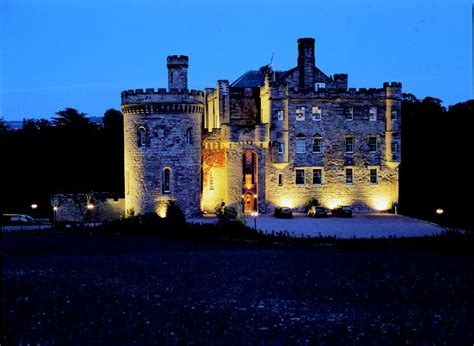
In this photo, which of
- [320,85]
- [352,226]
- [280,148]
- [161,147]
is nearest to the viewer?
[352,226]

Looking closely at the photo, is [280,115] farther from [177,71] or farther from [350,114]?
[177,71]

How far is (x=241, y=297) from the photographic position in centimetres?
2011

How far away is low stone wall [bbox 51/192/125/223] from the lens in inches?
1940

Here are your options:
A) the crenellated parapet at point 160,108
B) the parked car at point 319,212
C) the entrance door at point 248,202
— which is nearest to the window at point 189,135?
the crenellated parapet at point 160,108

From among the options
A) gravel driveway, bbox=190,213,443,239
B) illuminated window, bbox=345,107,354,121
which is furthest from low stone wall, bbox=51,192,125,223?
illuminated window, bbox=345,107,354,121

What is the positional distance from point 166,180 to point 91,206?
638 centimetres

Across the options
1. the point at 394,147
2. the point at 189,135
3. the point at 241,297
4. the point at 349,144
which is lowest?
the point at 241,297

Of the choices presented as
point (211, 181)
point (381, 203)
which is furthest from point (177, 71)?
point (381, 203)

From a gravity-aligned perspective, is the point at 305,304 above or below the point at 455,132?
below

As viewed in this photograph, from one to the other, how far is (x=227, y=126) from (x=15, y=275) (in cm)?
2464

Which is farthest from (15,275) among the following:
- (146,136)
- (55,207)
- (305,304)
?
(55,207)

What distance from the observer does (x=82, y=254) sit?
102ft

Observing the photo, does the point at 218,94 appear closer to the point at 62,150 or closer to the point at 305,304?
the point at 62,150

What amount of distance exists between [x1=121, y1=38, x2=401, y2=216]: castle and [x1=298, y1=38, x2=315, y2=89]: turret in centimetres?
7
